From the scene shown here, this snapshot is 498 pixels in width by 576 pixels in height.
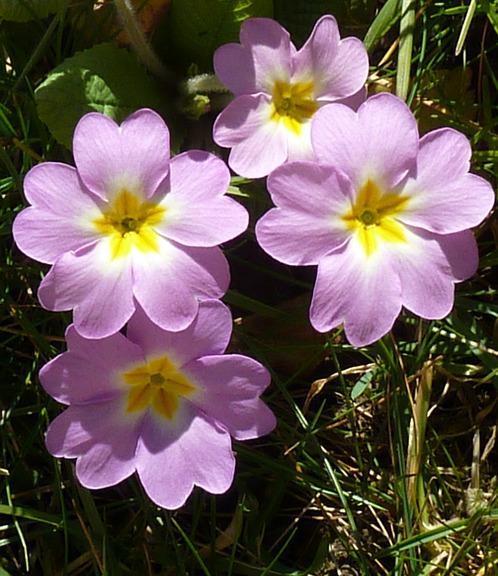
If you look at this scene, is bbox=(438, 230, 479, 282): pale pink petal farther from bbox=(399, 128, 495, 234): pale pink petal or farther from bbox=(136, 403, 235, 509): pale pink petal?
bbox=(136, 403, 235, 509): pale pink petal

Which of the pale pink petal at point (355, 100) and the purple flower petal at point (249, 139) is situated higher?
the pale pink petal at point (355, 100)

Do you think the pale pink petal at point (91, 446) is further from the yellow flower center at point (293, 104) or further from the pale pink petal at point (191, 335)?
the yellow flower center at point (293, 104)

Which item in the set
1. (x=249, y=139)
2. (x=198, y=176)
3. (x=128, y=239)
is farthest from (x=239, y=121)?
(x=128, y=239)

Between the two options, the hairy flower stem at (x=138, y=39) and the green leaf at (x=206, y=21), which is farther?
the green leaf at (x=206, y=21)

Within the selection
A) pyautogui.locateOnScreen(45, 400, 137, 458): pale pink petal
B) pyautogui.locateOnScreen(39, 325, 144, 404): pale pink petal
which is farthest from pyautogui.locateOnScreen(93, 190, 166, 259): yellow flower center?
pyautogui.locateOnScreen(45, 400, 137, 458): pale pink petal

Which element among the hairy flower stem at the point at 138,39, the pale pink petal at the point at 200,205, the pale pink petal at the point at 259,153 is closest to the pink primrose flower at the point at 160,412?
the pale pink petal at the point at 200,205

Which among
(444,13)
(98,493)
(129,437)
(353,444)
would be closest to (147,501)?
(98,493)

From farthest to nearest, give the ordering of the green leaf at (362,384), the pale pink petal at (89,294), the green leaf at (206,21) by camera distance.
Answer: the green leaf at (362,384)
the green leaf at (206,21)
the pale pink petal at (89,294)
